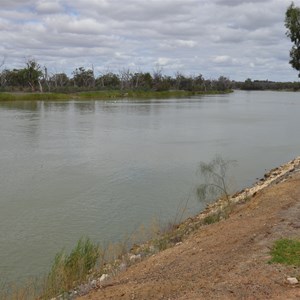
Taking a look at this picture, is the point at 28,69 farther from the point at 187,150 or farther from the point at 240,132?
the point at 187,150

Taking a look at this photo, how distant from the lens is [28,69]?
269 ft

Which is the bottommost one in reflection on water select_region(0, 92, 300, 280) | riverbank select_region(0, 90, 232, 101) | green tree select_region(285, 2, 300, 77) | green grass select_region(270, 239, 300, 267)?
reflection on water select_region(0, 92, 300, 280)

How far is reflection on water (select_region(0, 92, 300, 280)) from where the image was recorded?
1026cm

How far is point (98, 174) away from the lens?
16.5 meters

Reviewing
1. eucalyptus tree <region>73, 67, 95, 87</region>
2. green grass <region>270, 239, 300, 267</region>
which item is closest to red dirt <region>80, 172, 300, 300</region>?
green grass <region>270, 239, 300, 267</region>

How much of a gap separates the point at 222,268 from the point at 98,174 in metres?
11.5

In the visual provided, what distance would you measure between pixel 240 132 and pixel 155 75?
80230 millimetres

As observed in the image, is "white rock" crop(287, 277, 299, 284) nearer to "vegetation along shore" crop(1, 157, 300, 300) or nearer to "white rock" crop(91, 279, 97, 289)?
"vegetation along shore" crop(1, 157, 300, 300)

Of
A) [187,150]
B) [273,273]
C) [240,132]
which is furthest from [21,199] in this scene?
[240,132]

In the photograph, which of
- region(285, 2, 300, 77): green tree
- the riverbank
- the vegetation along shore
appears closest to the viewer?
the vegetation along shore

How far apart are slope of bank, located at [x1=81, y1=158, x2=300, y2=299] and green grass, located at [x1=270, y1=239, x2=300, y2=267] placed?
99 mm

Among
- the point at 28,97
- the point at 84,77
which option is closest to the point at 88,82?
the point at 84,77

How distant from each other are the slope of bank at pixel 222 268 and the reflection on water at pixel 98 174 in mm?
2917

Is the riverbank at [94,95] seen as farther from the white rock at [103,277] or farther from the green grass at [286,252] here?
the green grass at [286,252]
